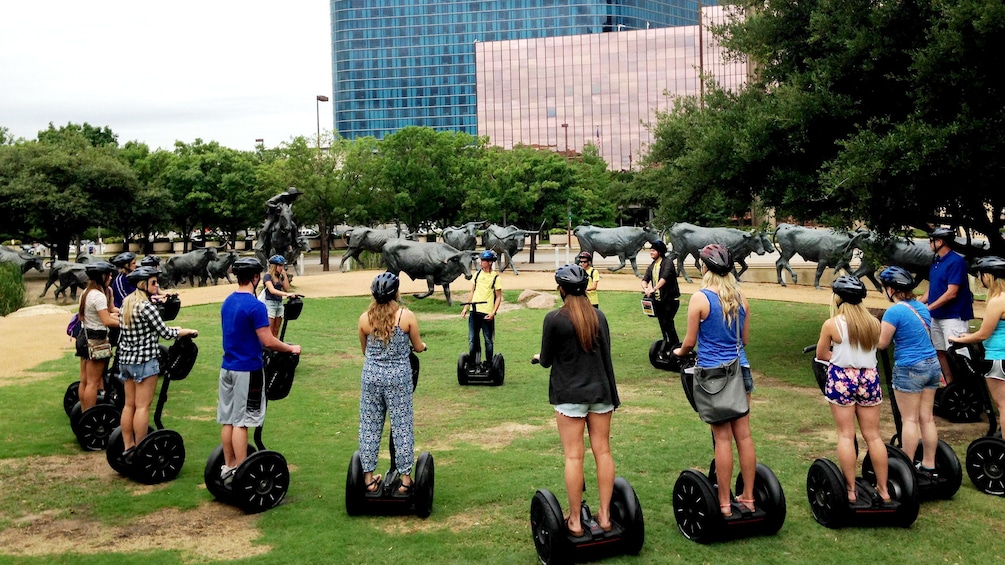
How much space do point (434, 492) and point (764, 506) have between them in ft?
9.39

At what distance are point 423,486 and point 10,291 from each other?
22.4 metres

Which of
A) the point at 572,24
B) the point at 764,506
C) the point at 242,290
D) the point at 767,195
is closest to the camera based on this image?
the point at 764,506

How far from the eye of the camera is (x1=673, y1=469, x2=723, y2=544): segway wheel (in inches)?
232

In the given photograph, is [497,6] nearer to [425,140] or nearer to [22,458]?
[425,140]

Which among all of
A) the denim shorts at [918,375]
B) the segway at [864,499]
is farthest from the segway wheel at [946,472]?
the segway at [864,499]

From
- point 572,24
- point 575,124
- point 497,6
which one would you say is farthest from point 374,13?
point 575,124

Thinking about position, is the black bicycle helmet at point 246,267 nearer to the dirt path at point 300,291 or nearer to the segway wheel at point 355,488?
the segway wheel at point 355,488

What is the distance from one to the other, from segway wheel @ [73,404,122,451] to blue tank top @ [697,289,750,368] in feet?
20.8

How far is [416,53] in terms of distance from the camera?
461 feet

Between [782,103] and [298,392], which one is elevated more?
[782,103]

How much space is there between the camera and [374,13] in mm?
139625

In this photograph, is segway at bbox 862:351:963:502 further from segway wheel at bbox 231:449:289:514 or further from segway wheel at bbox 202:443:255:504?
segway wheel at bbox 202:443:255:504

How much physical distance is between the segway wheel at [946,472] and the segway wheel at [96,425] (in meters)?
7.98

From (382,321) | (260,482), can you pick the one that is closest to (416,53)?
(260,482)
